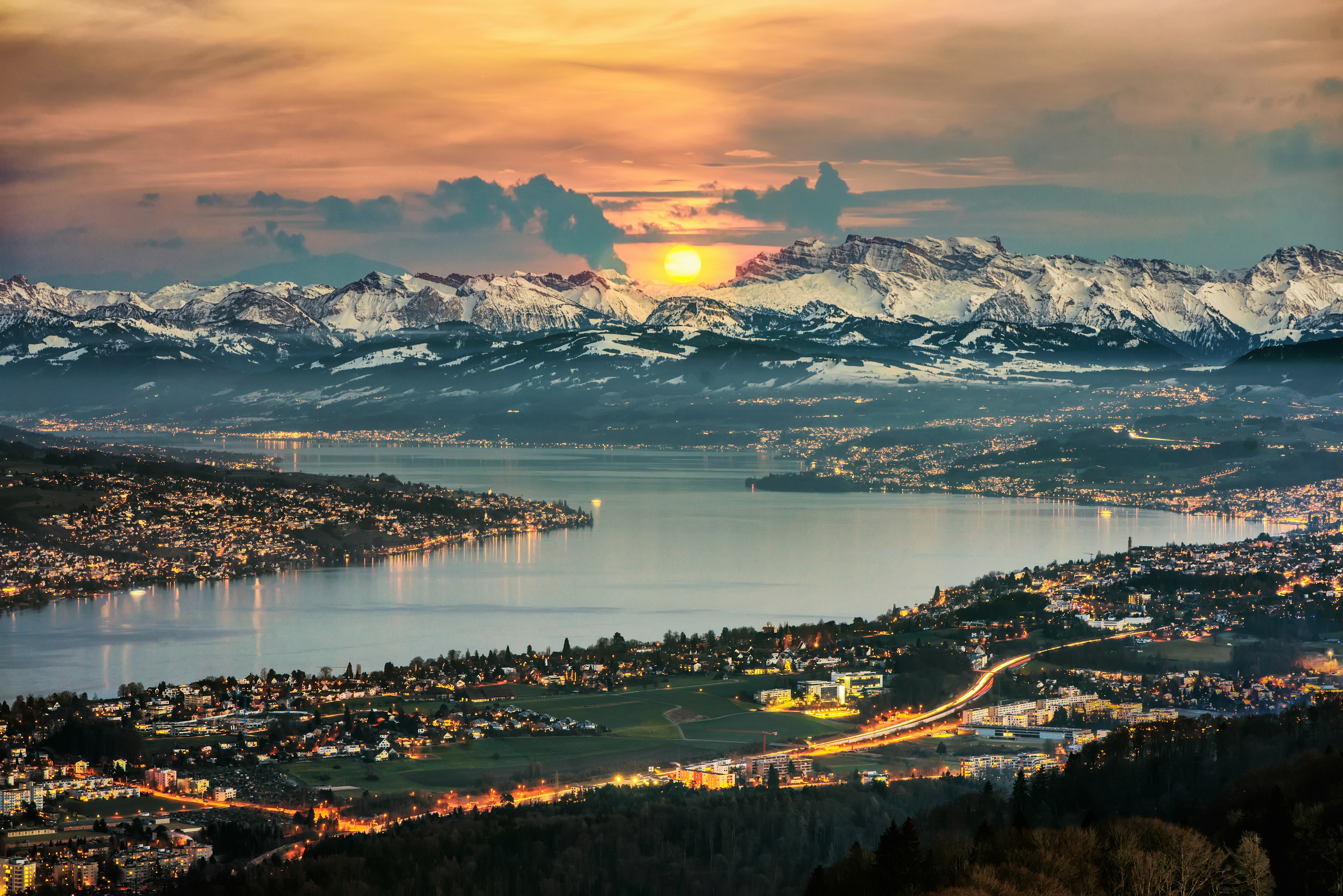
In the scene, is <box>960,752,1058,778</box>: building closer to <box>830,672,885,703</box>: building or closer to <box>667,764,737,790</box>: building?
<box>667,764,737,790</box>: building

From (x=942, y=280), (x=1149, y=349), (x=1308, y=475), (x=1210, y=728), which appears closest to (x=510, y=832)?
(x=1210, y=728)

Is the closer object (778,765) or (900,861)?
(900,861)

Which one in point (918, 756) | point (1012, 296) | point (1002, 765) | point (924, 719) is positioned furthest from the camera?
point (1012, 296)

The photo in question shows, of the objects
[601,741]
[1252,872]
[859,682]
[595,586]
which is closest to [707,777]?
[601,741]

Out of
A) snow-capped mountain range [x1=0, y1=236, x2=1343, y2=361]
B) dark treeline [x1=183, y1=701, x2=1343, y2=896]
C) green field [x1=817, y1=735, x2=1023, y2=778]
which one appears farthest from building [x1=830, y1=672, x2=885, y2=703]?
snow-capped mountain range [x1=0, y1=236, x2=1343, y2=361]

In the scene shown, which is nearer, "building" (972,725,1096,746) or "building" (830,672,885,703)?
"building" (972,725,1096,746)

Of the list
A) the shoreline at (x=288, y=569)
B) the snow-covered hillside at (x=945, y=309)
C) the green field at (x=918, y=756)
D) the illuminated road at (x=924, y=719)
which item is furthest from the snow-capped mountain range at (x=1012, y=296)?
the green field at (x=918, y=756)

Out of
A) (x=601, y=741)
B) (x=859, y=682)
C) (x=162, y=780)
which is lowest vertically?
(x=162, y=780)

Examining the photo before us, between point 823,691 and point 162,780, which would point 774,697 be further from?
point 162,780
